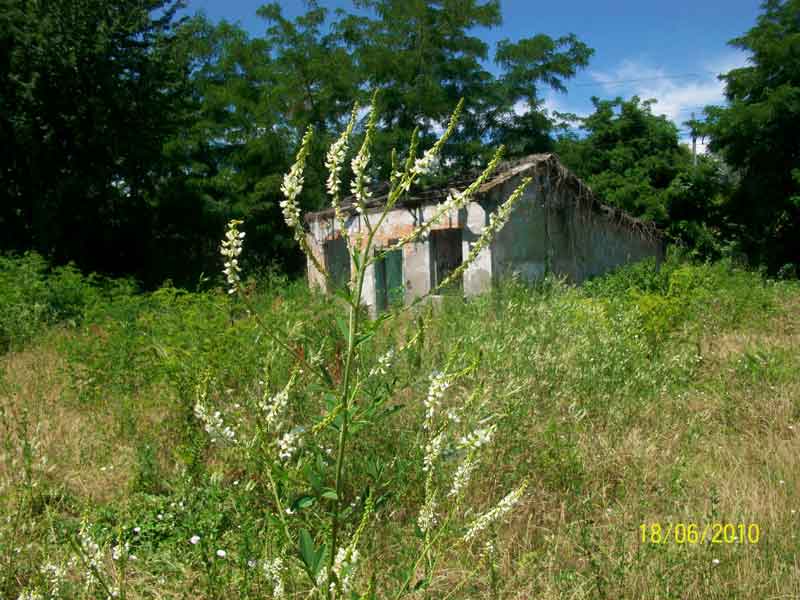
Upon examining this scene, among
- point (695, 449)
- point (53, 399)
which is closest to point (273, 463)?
point (695, 449)

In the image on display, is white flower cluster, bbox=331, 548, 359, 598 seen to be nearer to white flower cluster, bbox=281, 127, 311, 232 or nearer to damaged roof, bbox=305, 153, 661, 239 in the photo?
white flower cluster, bbox=281, 127, 311, 232

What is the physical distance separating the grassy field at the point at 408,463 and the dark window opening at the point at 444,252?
3.99 metres

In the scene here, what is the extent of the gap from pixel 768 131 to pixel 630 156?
409 cm

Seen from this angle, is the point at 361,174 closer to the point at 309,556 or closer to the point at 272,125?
the point at 309,556

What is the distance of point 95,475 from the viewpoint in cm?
346

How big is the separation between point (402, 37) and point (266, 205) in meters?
7.77

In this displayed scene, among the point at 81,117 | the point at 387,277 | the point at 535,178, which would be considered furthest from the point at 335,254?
the point at 81,117

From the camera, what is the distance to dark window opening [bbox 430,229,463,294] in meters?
10.3

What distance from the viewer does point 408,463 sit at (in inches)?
68.4

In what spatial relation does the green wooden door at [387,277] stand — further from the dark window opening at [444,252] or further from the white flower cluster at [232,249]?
the white flower cluster at [232,249]

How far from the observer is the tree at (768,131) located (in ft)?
47.3

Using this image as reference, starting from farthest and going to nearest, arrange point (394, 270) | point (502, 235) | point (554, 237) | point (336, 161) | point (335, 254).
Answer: point (335, 254) < point (394, 270) < point (554, 237) < point (502, 235) < point (336, 161)

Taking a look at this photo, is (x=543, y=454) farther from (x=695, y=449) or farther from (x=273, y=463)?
(x=273, y=463)

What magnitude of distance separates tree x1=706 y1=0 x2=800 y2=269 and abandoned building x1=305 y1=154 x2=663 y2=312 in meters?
5.54
